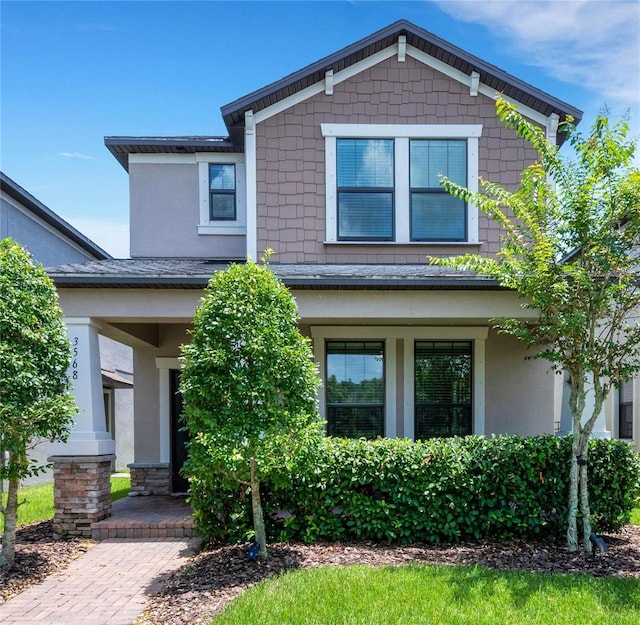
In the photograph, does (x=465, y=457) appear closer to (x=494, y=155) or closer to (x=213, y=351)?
(x=213, y=351)

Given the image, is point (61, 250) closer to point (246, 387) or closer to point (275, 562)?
point (246, 387)

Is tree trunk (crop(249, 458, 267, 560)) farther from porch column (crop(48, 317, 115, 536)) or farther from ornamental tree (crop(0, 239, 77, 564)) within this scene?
porch column (crop(48, 317, 115, 536))

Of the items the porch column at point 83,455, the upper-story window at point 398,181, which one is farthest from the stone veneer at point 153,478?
the upper-story window at point 398,181

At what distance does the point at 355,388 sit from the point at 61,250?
10365mm

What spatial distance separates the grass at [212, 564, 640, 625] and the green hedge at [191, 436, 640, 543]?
125 centimetres

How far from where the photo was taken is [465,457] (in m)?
6.77

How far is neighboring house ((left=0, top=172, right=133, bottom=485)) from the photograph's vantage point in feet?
43.5

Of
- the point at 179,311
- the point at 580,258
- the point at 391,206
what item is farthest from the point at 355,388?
the point at 580,258

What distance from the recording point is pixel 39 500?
35.3ft

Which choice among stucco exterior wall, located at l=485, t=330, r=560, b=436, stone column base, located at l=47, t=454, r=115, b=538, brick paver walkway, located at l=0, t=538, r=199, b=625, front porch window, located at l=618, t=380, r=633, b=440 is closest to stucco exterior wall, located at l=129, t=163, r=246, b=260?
stone column base, located at l=47, t=454, r=115, b=538

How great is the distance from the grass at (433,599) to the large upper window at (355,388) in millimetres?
4275

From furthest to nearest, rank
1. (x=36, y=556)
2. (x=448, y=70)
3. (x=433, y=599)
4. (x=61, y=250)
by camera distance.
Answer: (x=61, y=250) < (x=448, y=70) < (x=36, y=556) < (x=433, y=599)

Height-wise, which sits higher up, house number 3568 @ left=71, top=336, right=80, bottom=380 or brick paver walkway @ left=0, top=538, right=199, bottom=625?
house number 3568 @ left=71, top=336, right=80, bottom=380

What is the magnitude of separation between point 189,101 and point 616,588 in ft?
32.3
